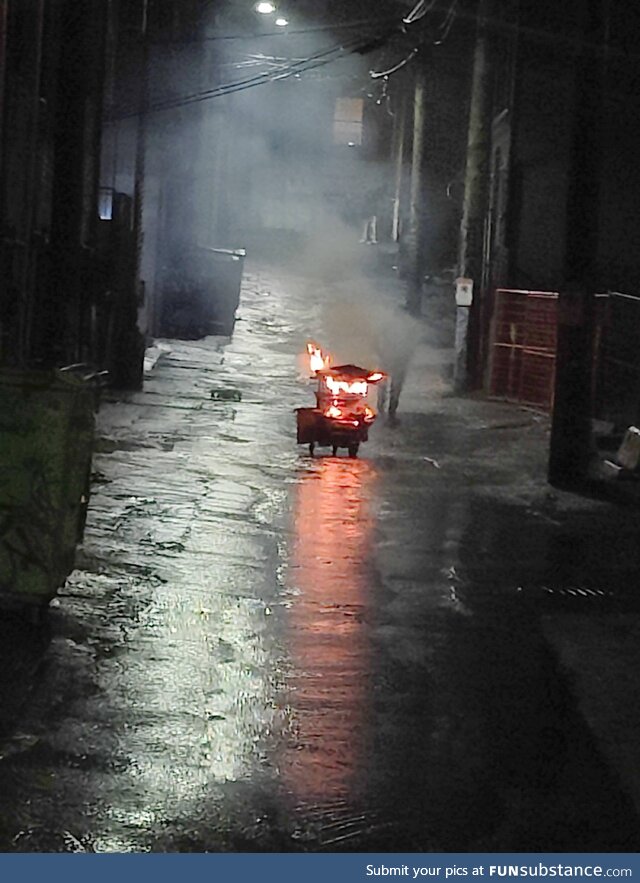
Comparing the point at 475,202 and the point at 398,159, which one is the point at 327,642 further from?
the point at 398,159

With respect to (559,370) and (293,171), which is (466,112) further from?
(559,370)

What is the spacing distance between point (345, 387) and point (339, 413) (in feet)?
1.19

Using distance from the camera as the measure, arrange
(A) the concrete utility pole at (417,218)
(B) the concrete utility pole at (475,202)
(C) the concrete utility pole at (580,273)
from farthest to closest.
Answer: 1. (A) the concrete utility pole at (417,218)
2. (B) the concrete utility pole at (475,202)
3. (C) the concrete utility pole at (580,273)

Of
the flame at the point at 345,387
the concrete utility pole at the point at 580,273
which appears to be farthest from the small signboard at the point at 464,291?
the concrete utility pole at the point at 580,273

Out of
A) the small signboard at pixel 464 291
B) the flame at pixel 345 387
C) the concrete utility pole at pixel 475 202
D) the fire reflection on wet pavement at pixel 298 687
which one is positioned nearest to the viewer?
the fire reflection on wet pavement at pixel 298 687

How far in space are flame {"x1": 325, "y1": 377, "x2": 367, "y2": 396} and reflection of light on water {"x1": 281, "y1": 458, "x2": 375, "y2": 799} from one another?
2518 millimetres

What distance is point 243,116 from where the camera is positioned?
1721 inches

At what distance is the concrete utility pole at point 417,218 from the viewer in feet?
96.2

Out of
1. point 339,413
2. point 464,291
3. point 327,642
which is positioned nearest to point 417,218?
point 464,291

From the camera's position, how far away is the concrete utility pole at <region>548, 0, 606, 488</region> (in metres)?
13.7

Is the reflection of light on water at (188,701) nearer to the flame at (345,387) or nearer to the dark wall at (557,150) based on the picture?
the flame at (345,387)

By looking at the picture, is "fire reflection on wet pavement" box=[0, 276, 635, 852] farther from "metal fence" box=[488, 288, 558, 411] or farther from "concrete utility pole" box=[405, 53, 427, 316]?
"concrete utility pole" box=[405, 53, 427, 316]

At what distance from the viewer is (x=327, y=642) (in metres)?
7.52

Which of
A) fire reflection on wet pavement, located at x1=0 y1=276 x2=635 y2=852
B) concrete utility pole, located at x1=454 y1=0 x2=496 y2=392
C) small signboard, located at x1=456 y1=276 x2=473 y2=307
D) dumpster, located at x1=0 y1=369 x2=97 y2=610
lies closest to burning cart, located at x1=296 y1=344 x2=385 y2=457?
fire reflection on wet pavement, located at x1=0 y1=276 x2=635 y2=852
